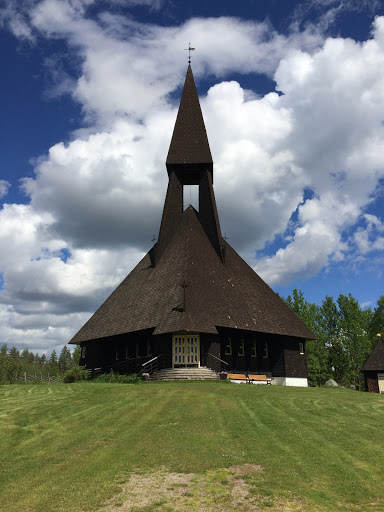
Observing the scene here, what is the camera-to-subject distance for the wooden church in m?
26.0

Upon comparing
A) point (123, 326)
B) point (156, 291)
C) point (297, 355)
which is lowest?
point (297, 355)

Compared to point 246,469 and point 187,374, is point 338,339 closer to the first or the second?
point 187,374

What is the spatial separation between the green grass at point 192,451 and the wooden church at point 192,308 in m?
9.58

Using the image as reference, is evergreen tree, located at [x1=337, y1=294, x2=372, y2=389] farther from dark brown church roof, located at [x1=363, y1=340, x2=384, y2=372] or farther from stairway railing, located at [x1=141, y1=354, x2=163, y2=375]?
stairway railing, located at [x1=141, y1=354, x2=163, y2=375]

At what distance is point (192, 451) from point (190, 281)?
18470 mm

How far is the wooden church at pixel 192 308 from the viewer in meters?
26.0

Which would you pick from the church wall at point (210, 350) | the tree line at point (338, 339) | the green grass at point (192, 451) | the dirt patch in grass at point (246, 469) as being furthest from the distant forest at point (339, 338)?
the dirt patch in grass at point (246, 469)

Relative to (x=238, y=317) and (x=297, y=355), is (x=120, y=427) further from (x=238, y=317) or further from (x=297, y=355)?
(x=297, y=355)

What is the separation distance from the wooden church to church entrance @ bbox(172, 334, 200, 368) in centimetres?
6

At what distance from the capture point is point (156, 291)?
30.2 meters

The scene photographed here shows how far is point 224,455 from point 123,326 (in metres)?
21.7

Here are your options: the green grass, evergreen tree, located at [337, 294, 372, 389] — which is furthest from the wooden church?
evergreen tree, located at [337, 294, 372, 389]

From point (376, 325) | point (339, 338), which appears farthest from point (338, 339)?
point (376, 325)

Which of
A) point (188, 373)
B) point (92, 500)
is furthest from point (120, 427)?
point (188, 373)
